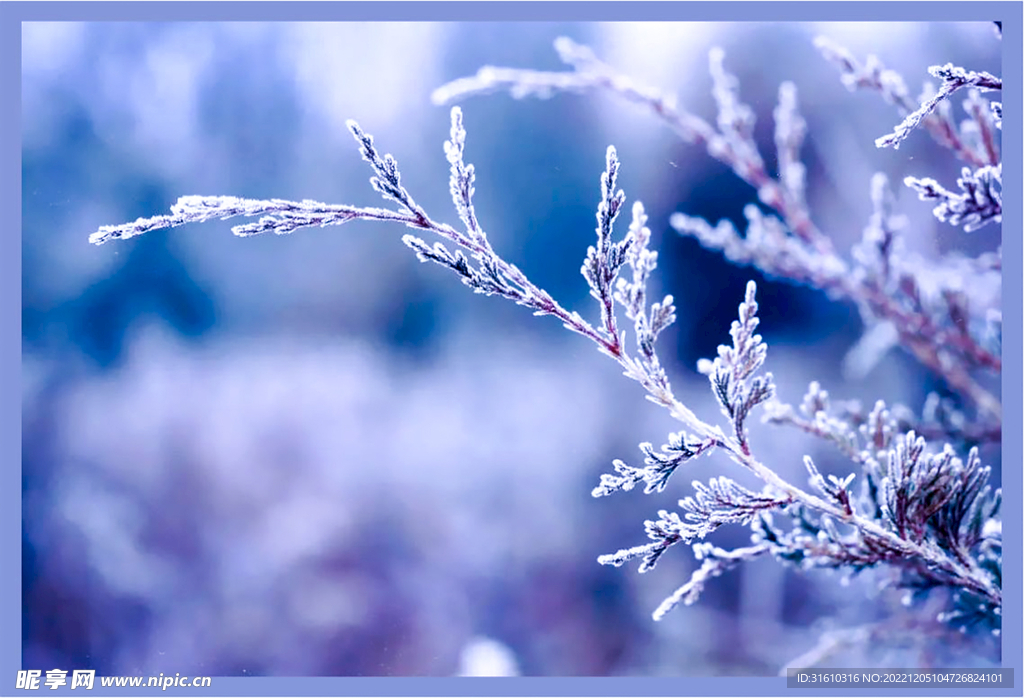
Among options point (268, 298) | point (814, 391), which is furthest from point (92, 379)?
point (814, 391)

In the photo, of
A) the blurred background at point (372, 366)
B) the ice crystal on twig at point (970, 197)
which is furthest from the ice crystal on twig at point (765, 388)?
the blurred background at point (372, 366)

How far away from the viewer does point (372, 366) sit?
132 inches

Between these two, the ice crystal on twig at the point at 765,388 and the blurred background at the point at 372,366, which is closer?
the ice crystal on twig at the point at 765,388

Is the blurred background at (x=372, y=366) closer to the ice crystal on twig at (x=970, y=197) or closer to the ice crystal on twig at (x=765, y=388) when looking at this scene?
the ice crystal on twig at (x=765, y=388)

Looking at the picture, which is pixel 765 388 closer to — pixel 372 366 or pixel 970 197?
Answer: pixel 970 197

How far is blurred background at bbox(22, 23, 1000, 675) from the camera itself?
7.66 feet

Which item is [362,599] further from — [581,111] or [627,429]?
[581,111]

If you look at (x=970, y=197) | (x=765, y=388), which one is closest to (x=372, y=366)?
(x=765, y=388)

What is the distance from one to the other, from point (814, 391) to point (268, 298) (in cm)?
270

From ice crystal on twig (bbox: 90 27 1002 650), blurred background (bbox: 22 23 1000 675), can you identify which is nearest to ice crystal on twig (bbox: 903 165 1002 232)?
ice crystal on twig (bbox: 90 27 1002 650)

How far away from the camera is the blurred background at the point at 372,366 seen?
2.33 meters

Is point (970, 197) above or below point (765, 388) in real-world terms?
above

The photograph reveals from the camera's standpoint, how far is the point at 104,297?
9.39 ft

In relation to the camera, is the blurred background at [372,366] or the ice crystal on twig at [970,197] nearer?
the ice crystal on twig at [970,197]
